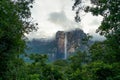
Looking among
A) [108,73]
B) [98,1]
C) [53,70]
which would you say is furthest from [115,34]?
[53,70]

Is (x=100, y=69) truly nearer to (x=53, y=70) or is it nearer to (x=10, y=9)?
(x=10, y=9)

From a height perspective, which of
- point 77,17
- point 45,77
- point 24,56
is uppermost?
point 77,17

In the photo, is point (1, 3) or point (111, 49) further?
point (111, 49)

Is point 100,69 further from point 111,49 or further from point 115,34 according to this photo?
point 115,34

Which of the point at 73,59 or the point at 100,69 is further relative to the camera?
the point at 73,59

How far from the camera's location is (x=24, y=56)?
3042 cm

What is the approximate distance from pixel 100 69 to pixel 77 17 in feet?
23.9

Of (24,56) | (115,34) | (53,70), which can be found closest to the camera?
(115,34)

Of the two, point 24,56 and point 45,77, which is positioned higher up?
point 24,56

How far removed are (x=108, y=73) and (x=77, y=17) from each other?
24.5 ft

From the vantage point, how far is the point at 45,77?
193ft


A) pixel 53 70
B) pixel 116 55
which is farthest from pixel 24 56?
pixel 53 70

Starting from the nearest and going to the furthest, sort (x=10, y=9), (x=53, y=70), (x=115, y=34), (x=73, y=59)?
(x=115, y=34) < (x=10, y=9) < (x=73, y=59) < (x=53, y=70)

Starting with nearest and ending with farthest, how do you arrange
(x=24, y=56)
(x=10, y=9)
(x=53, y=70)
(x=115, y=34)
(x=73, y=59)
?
(x=115, y=34) < (x=10, y=9) < (x=24, y=56) < (x=73, y=59) < (x=53, y=70)
